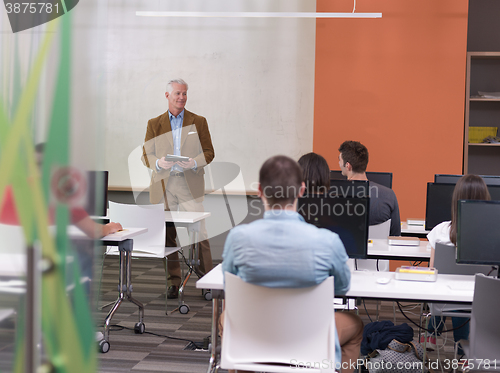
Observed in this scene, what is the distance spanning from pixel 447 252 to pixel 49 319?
2231mm

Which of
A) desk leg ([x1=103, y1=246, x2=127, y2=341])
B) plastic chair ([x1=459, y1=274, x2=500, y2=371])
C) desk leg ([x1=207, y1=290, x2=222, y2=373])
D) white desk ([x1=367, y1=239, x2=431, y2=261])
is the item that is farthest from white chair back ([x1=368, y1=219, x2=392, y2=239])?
desk leg ([x1=103, y1=246, x2=127, y2=341])

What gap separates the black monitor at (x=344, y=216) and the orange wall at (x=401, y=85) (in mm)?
3277

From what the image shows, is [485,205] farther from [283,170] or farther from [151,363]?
[151,363]

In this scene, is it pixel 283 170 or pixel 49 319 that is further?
pixel 283 170

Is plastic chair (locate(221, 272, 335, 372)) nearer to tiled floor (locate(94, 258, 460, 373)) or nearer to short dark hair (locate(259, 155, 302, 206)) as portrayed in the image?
short dark hair (locate(259, 155, 302, 206))

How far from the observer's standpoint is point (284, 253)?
163cm

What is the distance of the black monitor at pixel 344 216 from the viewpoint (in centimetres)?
234

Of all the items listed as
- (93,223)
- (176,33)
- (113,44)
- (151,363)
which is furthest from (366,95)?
(93,223)

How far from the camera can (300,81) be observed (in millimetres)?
5785

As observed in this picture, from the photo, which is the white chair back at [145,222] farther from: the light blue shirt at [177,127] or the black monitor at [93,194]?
the black monitor at [93,194]

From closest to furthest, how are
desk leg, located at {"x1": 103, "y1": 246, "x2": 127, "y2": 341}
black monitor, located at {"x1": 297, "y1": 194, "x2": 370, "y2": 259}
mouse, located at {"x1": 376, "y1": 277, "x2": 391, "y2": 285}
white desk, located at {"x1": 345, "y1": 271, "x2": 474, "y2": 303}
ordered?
white desk, located at {"x1": 345, "y1": 271, "x2": 474, "y2": 303} < mouse, located at {"x1": 376, "y1": 277, "x2": 391, "y2": 285} < black monitor, located at {"x1": 297, "y1": 194, "x2": 370, "y2": 259} < desk leg, located at {"x1": 103, "y1": 246, "x2": 127, "y2": 341}

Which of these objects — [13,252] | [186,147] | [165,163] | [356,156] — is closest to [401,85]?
[356,156]

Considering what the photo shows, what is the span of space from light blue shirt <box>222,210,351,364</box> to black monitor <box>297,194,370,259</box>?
0.66 meters

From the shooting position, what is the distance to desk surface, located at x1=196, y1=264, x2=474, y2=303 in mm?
2018
